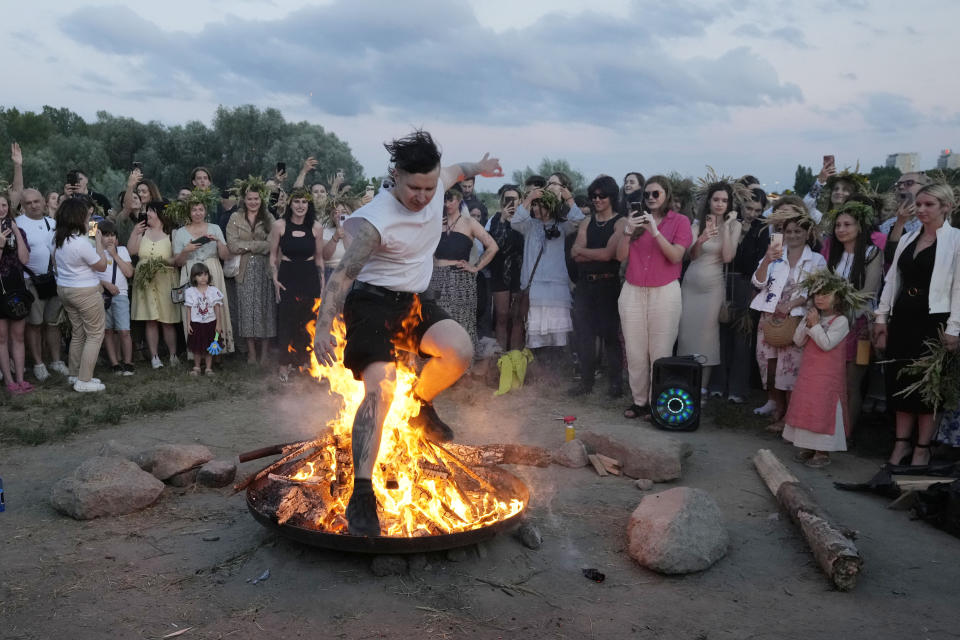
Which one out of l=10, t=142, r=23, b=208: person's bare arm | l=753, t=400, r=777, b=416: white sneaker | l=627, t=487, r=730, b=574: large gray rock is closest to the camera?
l=627, t=487, r=730, b=574: large gray rock

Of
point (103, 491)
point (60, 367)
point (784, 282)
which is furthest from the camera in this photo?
point (60, 367)

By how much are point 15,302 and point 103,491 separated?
4.45m

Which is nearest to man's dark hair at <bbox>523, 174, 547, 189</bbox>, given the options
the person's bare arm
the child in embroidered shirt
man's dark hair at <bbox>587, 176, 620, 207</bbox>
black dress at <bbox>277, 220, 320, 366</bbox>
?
man's dark hair at <bbox>587, 176, 620, 207</bbox>

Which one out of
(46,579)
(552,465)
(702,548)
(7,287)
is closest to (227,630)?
(46,579)

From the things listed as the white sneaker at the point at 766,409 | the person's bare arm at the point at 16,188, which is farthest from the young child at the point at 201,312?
the white sneaker at the point at 766,409

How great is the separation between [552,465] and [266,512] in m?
2.51

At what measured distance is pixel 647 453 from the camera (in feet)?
18.9

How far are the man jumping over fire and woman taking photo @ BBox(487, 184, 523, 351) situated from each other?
444 cm

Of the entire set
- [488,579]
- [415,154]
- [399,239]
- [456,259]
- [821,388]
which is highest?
[415,154]

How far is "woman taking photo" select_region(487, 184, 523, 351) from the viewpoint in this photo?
933 centimetres

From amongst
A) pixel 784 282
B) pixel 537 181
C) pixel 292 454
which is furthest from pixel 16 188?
pixel 784 282

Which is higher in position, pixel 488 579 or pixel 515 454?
pixel 515 454

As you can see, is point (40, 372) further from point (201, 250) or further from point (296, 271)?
point (296, 271)

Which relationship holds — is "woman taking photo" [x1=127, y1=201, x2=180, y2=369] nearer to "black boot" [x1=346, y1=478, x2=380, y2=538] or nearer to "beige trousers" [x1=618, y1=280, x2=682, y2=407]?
"beige trousers" [x1=618, y1=280, x2=682, y2=407]
